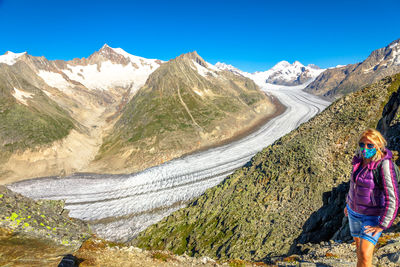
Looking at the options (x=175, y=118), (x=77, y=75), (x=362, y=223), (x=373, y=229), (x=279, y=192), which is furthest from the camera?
(x=77, y=75)

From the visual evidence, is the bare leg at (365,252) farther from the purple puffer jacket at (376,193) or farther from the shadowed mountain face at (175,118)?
the shadowed mountain face at (175,118)

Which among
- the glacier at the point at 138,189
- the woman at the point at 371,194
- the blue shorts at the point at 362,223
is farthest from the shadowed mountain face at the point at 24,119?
the woman at the point at 371,194

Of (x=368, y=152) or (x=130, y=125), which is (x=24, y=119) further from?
(x=368, y=152)

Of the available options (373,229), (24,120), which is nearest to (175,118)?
(24,120)

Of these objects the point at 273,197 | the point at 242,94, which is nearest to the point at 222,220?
the point at 273,197

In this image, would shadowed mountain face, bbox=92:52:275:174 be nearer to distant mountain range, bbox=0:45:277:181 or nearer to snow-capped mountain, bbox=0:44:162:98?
A: distant mountain range, bbox=0:45:277:181

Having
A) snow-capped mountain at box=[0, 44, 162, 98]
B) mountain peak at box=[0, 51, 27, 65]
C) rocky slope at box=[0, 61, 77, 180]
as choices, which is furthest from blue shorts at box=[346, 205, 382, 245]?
mountain peak at box=[0, 51, 27, 65]
